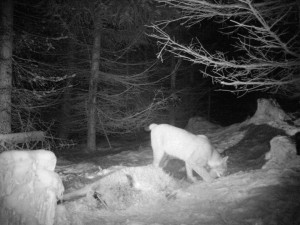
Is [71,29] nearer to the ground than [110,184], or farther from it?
farther from it

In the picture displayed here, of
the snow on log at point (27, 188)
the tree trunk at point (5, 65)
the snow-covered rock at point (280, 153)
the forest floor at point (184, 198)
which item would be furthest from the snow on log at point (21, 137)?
the snow-covered rock at point (280, 153)

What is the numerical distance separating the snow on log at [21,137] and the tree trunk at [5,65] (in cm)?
162

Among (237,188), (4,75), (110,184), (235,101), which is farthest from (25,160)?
(235,101)

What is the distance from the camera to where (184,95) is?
24422mm

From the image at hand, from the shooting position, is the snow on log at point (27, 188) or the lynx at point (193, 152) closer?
the snow on log at point (27, 188)

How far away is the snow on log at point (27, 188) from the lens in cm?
512

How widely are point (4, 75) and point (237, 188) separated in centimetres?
768

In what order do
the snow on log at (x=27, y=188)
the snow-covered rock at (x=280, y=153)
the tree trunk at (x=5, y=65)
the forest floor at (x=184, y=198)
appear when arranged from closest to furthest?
the snow on log at (x=27, y=188) → the forest floor at (x=184, y=198) → the snow-covered rock at (x=280, y=153) → the tree trunk at (x=5, y=65)

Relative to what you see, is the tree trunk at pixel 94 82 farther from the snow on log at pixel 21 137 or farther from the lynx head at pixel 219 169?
the lynx head at pixel 219 169

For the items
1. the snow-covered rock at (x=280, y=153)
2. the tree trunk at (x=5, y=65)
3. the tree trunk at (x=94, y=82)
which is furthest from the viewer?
the tree trunk at (x=94, y=82)

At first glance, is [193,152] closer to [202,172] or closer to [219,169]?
[202,172]

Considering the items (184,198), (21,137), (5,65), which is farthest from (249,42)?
(5,65)

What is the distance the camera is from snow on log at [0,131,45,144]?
25.9ft

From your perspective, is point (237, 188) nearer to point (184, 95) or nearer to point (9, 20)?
point (9, 20)
